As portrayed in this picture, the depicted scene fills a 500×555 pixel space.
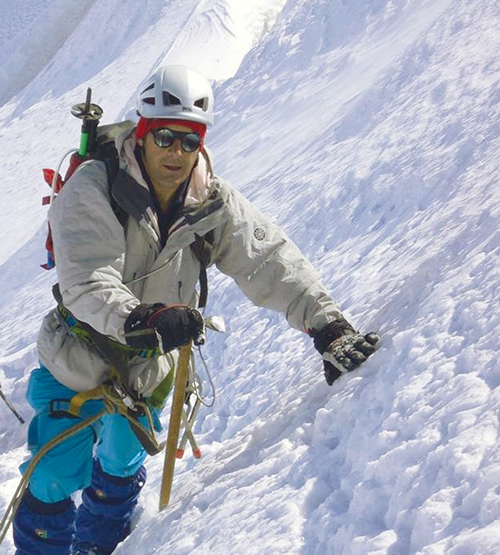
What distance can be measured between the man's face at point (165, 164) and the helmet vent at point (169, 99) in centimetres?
9

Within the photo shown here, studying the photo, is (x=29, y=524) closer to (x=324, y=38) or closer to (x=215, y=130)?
(x=215, y=130)

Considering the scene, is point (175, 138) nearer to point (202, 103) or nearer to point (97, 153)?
point (202, 103)

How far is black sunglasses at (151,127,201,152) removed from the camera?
3559 mm

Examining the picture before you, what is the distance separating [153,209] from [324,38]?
36.3 ft

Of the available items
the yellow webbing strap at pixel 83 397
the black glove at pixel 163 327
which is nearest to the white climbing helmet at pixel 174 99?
the black glove at pixel 163 327

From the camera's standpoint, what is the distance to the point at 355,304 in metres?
5.08

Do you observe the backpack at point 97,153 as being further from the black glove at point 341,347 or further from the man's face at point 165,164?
the black glove at point 341,347

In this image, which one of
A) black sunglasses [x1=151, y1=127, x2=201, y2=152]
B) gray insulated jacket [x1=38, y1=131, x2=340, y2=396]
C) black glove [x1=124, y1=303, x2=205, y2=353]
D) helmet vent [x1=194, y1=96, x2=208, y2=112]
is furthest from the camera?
helmet vent [x1=194, y1=96, x2=208, y2=112]

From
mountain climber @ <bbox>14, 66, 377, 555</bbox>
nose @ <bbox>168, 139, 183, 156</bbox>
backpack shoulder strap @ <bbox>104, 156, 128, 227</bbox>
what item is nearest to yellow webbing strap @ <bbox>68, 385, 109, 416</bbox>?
mountain climber @ <bbox>14, 66, 377, 555</bbox>

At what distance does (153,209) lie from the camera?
11.5ft

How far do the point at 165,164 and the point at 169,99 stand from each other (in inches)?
11.1

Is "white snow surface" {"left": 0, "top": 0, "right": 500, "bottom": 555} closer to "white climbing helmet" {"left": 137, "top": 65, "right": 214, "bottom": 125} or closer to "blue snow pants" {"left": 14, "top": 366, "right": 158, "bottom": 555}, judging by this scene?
"blue snow pants" {"left": 14, "top": 366, "right": 158, "bottom": 555}

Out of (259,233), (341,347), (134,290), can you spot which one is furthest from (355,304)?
(134,290)

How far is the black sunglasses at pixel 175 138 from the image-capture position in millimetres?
3559
